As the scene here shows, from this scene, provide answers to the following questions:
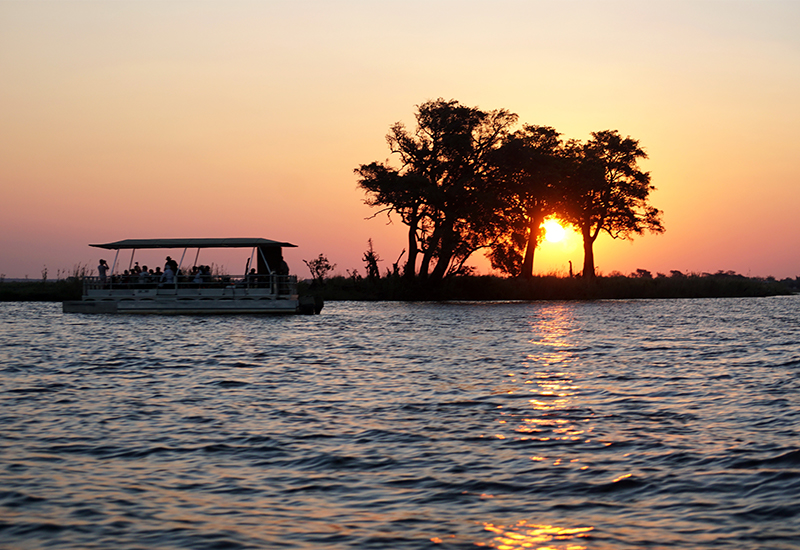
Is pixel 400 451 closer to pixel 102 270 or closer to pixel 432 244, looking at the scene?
pixel 102 270

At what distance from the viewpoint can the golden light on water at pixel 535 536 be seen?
6.39 m

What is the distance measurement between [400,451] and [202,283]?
34.0 m

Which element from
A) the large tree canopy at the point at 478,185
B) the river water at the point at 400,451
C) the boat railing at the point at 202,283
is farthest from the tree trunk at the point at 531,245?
the river water at the point at 400,451

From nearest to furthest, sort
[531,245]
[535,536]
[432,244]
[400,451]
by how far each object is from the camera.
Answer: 1. [535,536]
2. [400,451]
3. [432,244]
4. [531,245]

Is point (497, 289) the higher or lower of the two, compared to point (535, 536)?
higher

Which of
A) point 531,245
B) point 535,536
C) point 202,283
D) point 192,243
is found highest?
point 531,245

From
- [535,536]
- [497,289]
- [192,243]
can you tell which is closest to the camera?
[535,536]

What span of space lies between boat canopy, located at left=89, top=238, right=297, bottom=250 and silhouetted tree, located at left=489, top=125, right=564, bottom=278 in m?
25.1

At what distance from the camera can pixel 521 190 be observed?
64.2 m

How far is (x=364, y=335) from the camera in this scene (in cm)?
3053

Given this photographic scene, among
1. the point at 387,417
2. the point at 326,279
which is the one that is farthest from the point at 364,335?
the point at 326,279

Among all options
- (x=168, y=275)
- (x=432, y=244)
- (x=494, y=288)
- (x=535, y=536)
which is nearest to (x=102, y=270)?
(x=168, y=275)

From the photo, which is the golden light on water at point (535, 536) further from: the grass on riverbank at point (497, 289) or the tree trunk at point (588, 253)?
the tree trunk at point (588, 253)

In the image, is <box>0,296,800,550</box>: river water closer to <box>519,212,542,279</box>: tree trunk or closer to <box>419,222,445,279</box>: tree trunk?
<box>419,222,445,279</box>: tree trunk
